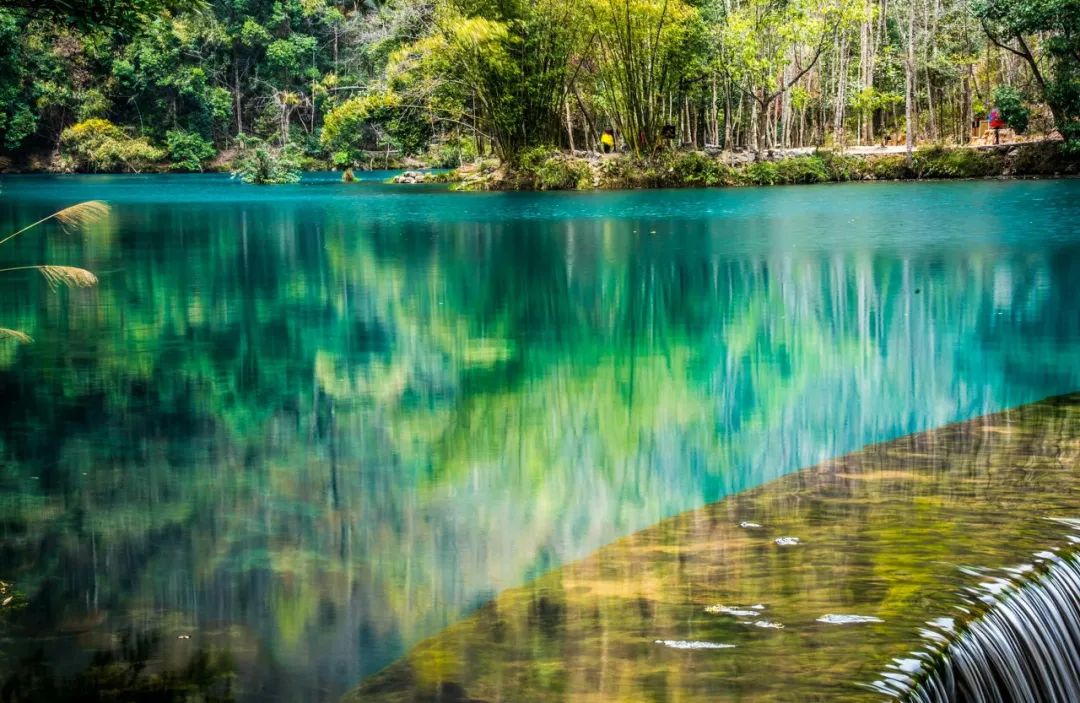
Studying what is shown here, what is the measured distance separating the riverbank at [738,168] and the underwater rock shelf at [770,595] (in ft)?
103

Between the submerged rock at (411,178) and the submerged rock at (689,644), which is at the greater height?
the submerged rock at (411,178)

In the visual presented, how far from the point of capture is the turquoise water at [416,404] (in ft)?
16.1

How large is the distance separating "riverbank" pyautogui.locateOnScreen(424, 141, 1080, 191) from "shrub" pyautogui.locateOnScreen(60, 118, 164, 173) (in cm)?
3145

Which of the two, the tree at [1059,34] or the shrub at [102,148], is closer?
the tree at [1059,34]

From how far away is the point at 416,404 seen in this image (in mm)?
8664

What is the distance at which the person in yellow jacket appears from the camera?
4268 centimetres

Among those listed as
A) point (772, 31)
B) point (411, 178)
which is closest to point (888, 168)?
point (772, 31)

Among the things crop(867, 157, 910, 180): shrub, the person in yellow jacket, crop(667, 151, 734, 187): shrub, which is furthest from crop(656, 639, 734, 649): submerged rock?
the person in yellow jacket

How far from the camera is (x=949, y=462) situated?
6.48 m

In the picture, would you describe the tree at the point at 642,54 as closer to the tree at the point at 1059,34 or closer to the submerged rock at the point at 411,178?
the tree at the point at 1059,34

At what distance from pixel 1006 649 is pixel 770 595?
89cm

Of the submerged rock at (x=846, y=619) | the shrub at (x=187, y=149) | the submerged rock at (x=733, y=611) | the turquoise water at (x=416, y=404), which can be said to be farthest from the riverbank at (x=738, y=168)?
the submerged rock at (x=846, y=619)

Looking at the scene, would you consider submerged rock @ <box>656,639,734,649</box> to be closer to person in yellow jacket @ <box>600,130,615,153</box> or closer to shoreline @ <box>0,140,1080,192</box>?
shoreline @ <box>0,140,1080,192</box>

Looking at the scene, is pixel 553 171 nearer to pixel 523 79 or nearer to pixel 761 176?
pixel 523 79
